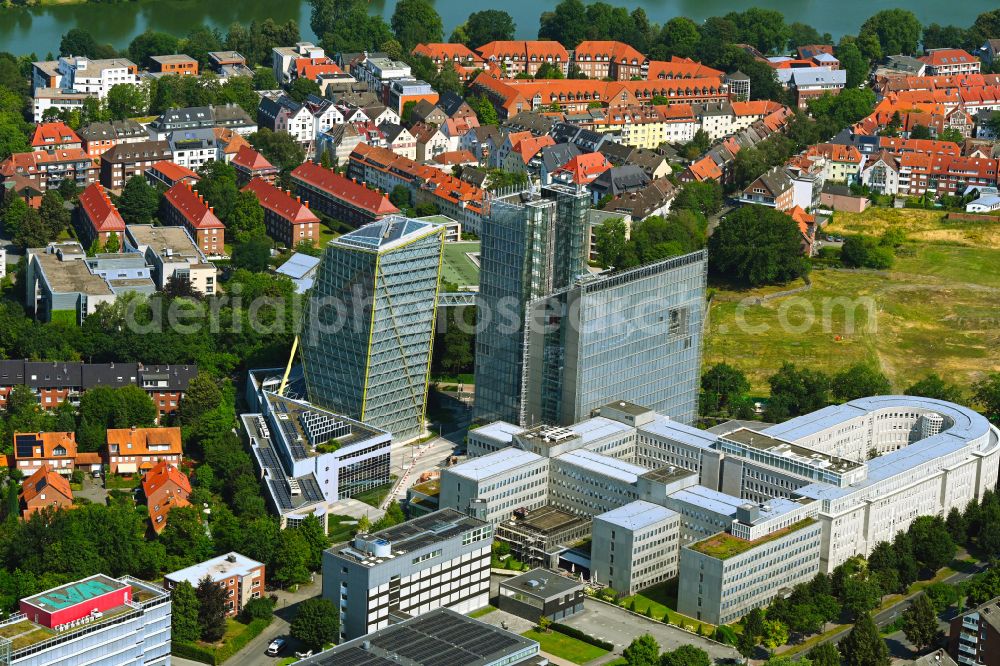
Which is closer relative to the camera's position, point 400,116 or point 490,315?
point 490,315

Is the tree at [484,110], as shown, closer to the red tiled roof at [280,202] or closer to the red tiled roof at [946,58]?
the red tiled roof at [280,202]

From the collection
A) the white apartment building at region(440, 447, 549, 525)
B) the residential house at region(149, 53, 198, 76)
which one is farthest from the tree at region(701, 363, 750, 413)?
the residential house at region(149, 53, 198, 76)

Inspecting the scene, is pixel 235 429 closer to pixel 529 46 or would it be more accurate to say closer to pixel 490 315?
pixel 490 315

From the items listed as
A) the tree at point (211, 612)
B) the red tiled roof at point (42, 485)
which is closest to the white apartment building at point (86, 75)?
the red tiled roof at point (42, 485)

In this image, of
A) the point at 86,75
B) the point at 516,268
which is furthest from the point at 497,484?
the point at 86,75

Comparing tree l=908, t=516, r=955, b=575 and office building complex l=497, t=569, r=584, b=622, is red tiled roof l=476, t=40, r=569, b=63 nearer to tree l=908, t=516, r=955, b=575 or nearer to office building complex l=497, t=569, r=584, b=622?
tree l=908, t=516, r=955, b=575

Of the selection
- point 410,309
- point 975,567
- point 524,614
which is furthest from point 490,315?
point 975,567
